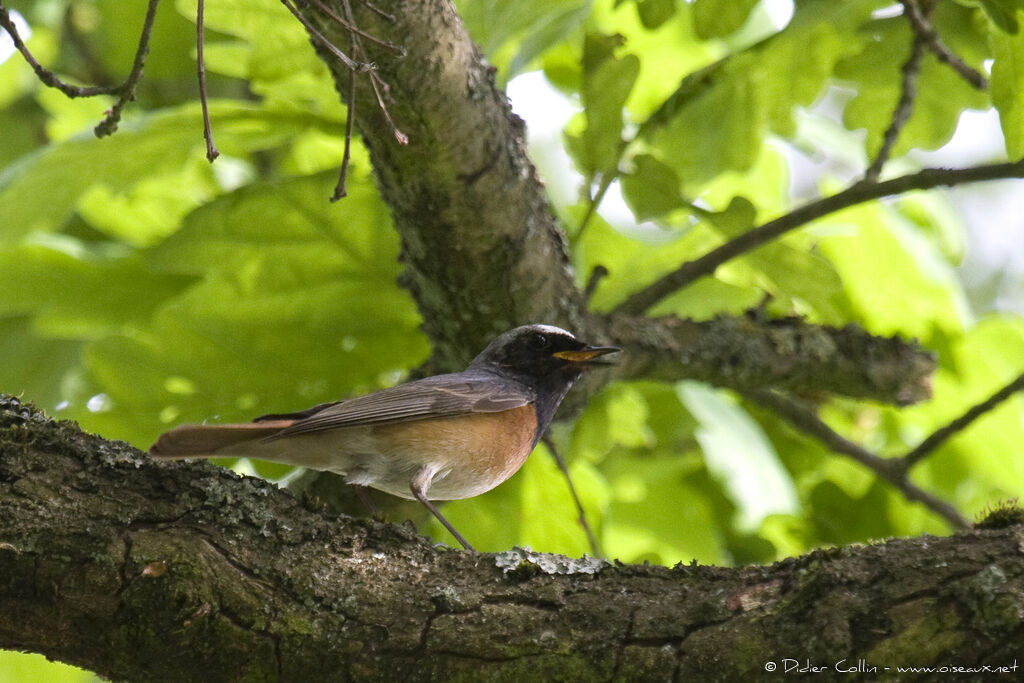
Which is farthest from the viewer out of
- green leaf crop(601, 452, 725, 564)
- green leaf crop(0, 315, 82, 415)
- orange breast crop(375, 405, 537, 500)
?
green leaf crop(601, 452, 725, 564)

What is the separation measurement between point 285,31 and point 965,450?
4693 mm

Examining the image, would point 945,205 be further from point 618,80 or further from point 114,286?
point 114,286

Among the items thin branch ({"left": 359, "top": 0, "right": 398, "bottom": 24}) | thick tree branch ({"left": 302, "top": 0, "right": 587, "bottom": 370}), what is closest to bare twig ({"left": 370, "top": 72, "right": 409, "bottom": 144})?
thick tree branch ({"left": 302, "top": 0, "right": 587, "bottom": 370})

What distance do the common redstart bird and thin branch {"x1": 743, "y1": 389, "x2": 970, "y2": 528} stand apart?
1.62 metres

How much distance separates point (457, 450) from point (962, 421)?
2.65 meters

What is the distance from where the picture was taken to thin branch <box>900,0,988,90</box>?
448 centimetres

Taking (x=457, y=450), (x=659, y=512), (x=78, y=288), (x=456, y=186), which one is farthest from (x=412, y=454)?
(x=659, y=512)

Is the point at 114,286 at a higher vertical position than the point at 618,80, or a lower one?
lower

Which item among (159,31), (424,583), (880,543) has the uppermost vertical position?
(159,31)

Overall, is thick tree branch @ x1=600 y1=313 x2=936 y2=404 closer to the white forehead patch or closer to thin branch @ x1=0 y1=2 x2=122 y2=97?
the white forehead patch

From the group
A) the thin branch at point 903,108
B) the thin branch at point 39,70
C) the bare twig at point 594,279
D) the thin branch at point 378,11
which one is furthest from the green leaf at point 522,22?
the thin branch at point 39,70

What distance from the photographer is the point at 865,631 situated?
2479 mm

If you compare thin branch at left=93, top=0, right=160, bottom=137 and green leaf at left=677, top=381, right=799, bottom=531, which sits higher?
green leaf at left=677, top=381, right=799, bottom=531

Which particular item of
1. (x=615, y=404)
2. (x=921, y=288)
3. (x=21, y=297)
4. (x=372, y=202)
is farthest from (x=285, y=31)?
(x=921, y=288)
